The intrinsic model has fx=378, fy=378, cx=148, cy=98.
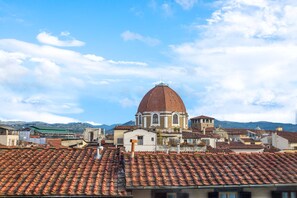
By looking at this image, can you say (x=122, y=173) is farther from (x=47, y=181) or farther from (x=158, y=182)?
(x=47, y=181)

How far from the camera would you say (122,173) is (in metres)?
12.7

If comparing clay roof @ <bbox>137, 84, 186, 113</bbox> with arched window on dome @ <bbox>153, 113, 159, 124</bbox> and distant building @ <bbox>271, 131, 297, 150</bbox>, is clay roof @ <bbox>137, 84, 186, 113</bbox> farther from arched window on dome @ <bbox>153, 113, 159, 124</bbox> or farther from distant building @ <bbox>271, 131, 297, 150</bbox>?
distant building @ <bbox>271, 131, 297, 150</bbox>

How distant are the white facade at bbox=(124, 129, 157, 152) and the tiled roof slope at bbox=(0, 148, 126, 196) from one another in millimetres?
41912

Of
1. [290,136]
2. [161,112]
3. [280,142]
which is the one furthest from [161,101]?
[290,136]

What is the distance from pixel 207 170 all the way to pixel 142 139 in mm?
45299

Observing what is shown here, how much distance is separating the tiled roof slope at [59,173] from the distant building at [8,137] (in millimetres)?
47148

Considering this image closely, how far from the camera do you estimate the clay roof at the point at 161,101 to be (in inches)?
3563

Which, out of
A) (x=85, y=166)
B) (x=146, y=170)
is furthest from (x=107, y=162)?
(x=146, y=170)

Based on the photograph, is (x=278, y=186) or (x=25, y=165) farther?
(x=25, y=165)

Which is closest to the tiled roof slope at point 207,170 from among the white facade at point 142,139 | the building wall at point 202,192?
the building wall at point 202,192

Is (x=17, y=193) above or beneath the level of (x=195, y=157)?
beneath

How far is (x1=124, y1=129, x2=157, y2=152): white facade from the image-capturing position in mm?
56944

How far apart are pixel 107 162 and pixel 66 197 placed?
2.67 meters

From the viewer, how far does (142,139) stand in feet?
190
